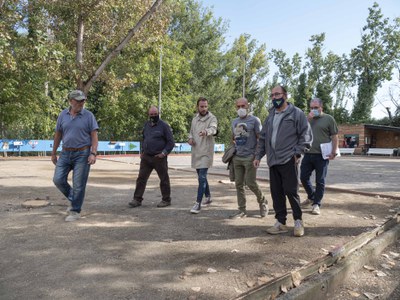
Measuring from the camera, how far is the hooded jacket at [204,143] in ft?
19.5

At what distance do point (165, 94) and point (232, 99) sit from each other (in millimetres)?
12526

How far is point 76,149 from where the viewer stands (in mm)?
A: 5316

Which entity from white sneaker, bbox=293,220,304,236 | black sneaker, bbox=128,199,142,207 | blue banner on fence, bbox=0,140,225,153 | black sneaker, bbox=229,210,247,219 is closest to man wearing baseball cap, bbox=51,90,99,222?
black sneaker, bbox=128,199,142,207

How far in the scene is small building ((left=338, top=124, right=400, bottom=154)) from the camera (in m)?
39.0

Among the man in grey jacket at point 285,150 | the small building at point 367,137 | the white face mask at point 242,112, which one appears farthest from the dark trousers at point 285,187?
the small building at point 367,137

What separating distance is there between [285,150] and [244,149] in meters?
0.99

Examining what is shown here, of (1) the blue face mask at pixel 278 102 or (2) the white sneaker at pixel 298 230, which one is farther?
(1) the blue face mask at pixel 278 102

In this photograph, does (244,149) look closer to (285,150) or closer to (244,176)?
(244,176)

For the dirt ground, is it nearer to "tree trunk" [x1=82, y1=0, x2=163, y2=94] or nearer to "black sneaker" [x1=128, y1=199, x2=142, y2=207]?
"black sneaker" [x1=128, y1=199, x2=142, y2=207]

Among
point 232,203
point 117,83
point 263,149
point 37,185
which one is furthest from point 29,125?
point 263,149

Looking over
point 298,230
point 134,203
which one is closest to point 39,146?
point 134,203

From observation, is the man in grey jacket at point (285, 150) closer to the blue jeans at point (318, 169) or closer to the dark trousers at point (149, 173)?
the blue jeans at point (318, 169)

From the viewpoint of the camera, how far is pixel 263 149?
5074mm

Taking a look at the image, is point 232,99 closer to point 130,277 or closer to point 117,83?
point 117,83
